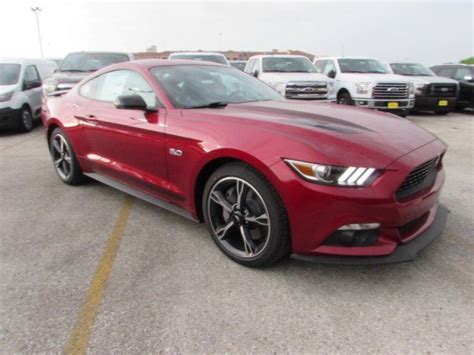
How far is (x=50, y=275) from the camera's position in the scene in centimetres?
285

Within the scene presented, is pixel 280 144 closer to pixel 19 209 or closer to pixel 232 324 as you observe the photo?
pixel 232 324

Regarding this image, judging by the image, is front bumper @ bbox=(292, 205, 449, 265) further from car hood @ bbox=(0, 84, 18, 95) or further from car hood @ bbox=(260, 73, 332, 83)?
car hood @ bbox=(0, 84, 18, 95)

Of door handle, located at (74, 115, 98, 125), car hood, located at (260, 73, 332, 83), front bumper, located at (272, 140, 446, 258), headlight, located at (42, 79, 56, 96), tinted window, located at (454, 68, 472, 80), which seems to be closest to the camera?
front bumper, located at (272, 140, 446, 258)

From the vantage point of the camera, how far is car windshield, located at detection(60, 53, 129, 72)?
959 cm

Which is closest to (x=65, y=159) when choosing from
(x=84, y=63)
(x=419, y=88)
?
(x=84, y=63)

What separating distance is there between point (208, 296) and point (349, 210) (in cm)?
110

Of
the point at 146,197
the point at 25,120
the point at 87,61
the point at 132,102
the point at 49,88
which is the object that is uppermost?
the point at 87,61

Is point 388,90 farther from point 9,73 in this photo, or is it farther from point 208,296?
point 9,73

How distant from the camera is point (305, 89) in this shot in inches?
372

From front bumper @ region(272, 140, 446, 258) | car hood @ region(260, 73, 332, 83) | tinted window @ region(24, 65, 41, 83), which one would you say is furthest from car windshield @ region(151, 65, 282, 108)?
tinted window @ region(24, 65, 41, 83)

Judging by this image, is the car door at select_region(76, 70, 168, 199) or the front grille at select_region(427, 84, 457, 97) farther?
the front grille at select_region(427, 84, 457, 97)

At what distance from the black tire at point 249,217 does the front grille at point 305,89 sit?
6.92 metres

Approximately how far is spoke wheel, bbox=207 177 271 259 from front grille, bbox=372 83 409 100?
337 inches

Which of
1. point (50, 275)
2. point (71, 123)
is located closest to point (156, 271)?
point (50, 275)
